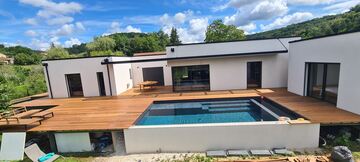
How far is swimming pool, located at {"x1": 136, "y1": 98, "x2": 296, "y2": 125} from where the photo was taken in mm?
7361

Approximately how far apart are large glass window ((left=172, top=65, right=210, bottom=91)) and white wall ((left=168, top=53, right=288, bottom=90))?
300mm

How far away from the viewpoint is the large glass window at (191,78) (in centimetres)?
1198

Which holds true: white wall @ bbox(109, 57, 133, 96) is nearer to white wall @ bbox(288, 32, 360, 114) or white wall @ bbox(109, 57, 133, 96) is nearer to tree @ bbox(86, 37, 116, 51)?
white wall @ bbox(288, 32, 360, 114)

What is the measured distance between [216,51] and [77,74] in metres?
9.81

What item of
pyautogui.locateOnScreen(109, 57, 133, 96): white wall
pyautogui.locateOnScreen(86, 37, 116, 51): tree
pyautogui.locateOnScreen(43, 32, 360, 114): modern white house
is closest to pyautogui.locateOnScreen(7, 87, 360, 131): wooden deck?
pyautogui.locateOnScreen(43, 32, 360, 114): modern white house

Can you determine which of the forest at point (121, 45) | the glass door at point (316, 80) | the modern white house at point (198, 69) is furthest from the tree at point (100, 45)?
the glass door at point (316, 80)

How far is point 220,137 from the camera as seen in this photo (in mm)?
5781

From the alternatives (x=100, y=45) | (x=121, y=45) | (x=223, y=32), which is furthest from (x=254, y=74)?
(x=121, y=45)

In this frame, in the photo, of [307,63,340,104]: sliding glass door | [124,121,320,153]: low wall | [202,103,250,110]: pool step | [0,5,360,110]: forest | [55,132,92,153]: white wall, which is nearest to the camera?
[124,121,320,153]: low wall

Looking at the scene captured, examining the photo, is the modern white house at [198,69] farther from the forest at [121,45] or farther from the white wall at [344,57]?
the forest at [121,45]

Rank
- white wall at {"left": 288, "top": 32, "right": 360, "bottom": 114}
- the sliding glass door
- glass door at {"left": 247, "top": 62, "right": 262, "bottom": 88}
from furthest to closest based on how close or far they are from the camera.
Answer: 1. glass door at {"left": 247, "top": 62, "right": 262, "bottom": 88}
2. the sliding glass door
3. white wall at {"left": 288, "top": 32, "right": 360, "bottom": 114}

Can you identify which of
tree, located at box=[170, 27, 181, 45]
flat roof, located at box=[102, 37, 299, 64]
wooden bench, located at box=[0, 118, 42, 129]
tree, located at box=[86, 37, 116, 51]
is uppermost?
tree, located at box=[170, 27, 181, 45]

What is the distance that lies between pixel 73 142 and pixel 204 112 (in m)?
5.64

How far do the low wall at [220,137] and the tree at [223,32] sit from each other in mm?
33350
